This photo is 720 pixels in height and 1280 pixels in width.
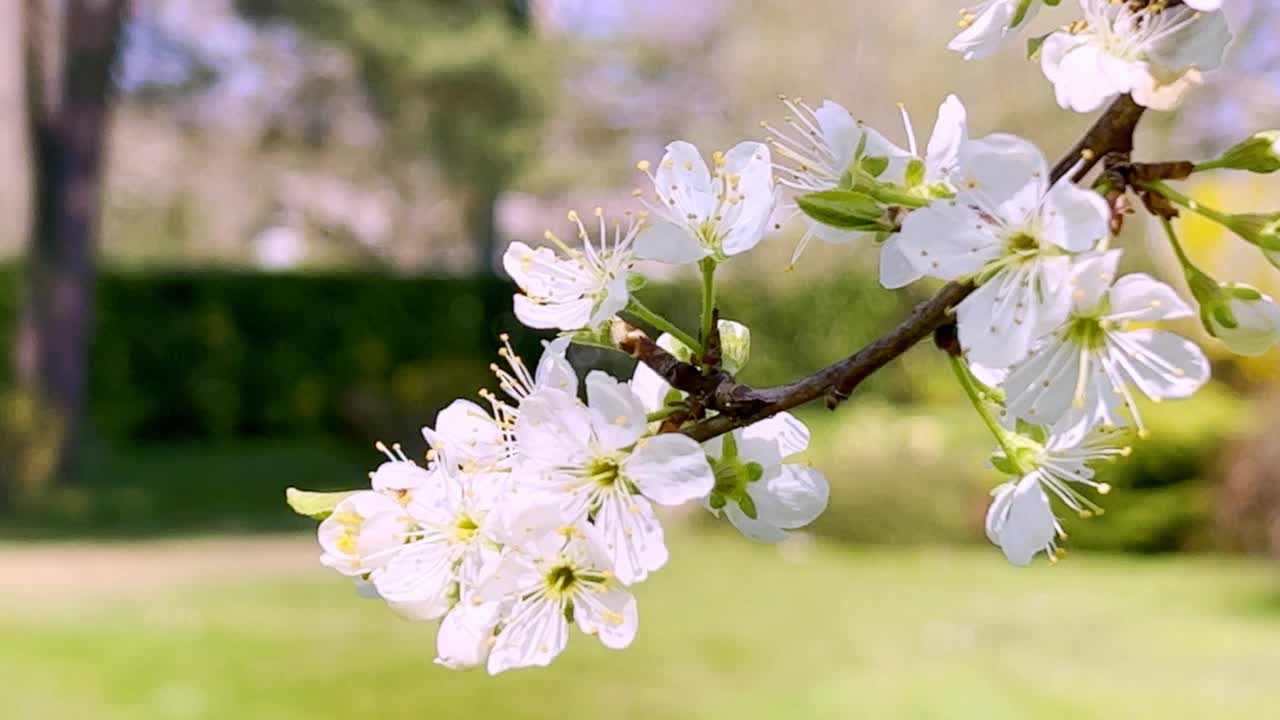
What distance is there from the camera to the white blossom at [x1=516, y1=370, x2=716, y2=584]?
57 centimetres

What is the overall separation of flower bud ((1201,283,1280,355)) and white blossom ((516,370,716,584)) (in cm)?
25

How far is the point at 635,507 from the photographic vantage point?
0.59m

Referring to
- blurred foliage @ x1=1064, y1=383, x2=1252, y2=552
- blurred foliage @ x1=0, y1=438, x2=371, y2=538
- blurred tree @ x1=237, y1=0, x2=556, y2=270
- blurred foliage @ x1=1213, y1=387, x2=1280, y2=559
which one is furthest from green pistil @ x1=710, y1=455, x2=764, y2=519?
blurred tree @ x1=237, y1=0, x2=556, y2=270

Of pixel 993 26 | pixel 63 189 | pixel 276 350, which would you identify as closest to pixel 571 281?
pixel 993 26

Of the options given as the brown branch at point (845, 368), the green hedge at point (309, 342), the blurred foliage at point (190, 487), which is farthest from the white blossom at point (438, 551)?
the green hedge at point (309, 342)

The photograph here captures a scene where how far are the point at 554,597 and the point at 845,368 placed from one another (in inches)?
6.4

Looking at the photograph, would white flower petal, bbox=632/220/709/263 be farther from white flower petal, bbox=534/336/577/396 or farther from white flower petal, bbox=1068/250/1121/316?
white flower petal, bbox=1068/250/1121/316

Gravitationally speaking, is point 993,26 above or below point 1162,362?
above

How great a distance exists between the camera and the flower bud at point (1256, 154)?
62 cm

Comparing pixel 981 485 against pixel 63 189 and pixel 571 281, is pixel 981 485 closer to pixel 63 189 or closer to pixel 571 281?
pixel 63 189

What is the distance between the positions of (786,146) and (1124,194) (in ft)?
0.73

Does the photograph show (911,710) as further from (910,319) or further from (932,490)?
(910,319)

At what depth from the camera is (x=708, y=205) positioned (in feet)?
2.15

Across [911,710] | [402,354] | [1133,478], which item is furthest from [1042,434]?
[402,354]
